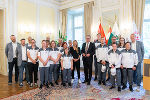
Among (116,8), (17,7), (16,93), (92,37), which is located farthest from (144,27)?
(17,7)

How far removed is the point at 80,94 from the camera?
10.5 ft

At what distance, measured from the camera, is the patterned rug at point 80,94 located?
2.96 meters

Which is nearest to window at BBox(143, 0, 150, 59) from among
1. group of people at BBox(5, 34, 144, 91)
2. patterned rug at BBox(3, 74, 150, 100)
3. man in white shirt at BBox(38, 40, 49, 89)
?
group of people at BBox(5, 34, 144, 91)

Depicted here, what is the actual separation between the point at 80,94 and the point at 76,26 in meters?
5.32

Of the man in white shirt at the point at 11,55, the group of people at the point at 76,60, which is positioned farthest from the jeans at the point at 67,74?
the man in white shirt at the point at 11,55

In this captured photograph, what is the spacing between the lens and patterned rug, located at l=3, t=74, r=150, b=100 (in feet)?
9.70

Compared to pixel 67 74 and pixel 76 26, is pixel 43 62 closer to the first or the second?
pixel 67 74

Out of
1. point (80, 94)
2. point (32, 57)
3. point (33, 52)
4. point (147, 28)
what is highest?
point (147, 28)

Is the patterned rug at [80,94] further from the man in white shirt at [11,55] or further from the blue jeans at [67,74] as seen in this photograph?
the man in white shirt at [11,55]

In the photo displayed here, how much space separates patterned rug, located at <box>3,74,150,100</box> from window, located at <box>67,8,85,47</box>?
425 cm

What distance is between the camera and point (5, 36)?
5359 mm

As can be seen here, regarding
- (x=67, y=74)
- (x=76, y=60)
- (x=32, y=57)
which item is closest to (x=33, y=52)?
(x=32, y=57)

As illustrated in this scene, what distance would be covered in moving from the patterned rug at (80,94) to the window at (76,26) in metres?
4.25

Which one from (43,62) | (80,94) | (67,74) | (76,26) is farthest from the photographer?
(76,26)
